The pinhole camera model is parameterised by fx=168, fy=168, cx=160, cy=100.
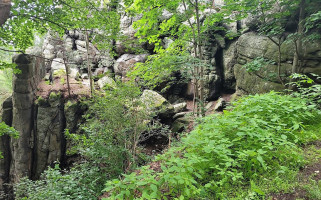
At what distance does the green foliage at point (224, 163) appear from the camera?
6.63 feet

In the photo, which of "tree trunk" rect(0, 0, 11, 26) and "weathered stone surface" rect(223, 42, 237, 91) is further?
"weathered stone surface" rect(223, 42, 237, 91)

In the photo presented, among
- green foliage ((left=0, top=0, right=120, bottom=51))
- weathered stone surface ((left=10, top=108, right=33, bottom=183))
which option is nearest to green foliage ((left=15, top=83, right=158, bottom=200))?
green foliage ((left=0, top=0, right=120, bottom=51))

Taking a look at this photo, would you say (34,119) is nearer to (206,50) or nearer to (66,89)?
(66,89)

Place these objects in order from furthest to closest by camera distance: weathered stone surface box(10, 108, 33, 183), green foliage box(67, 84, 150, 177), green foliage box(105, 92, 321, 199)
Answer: weathered stone surface box(10, 108, 33, 183)
green foliage box(67, 84, 150, 177)
green foliage box(105, 92, 321, 199)

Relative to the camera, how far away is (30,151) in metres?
10.7

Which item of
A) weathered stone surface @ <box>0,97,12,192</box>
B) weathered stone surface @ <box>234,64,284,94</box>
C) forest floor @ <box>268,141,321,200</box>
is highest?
weathered stone surface @ <box>234,64,284,94</box>

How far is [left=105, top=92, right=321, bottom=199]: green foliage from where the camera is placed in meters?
2.02

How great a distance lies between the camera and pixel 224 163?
221 cm

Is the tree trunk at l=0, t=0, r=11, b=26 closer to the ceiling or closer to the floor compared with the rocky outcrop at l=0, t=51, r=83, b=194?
closer to the ceiling

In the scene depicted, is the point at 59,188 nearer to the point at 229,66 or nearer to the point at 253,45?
the point at 253,45

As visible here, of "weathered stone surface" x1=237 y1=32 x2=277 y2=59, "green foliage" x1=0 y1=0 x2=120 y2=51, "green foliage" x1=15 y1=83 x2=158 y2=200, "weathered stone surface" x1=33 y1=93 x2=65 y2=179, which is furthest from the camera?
"weathered stone surface" x1=33 y1=93 x2=65 y2=179

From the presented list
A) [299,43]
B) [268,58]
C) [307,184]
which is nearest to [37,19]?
[307,184]

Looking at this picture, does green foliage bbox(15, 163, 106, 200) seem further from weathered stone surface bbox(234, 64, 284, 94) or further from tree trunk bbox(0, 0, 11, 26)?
weathered stone surface bbox(234, 64, 284, 94)

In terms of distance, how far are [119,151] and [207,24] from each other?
582cm
